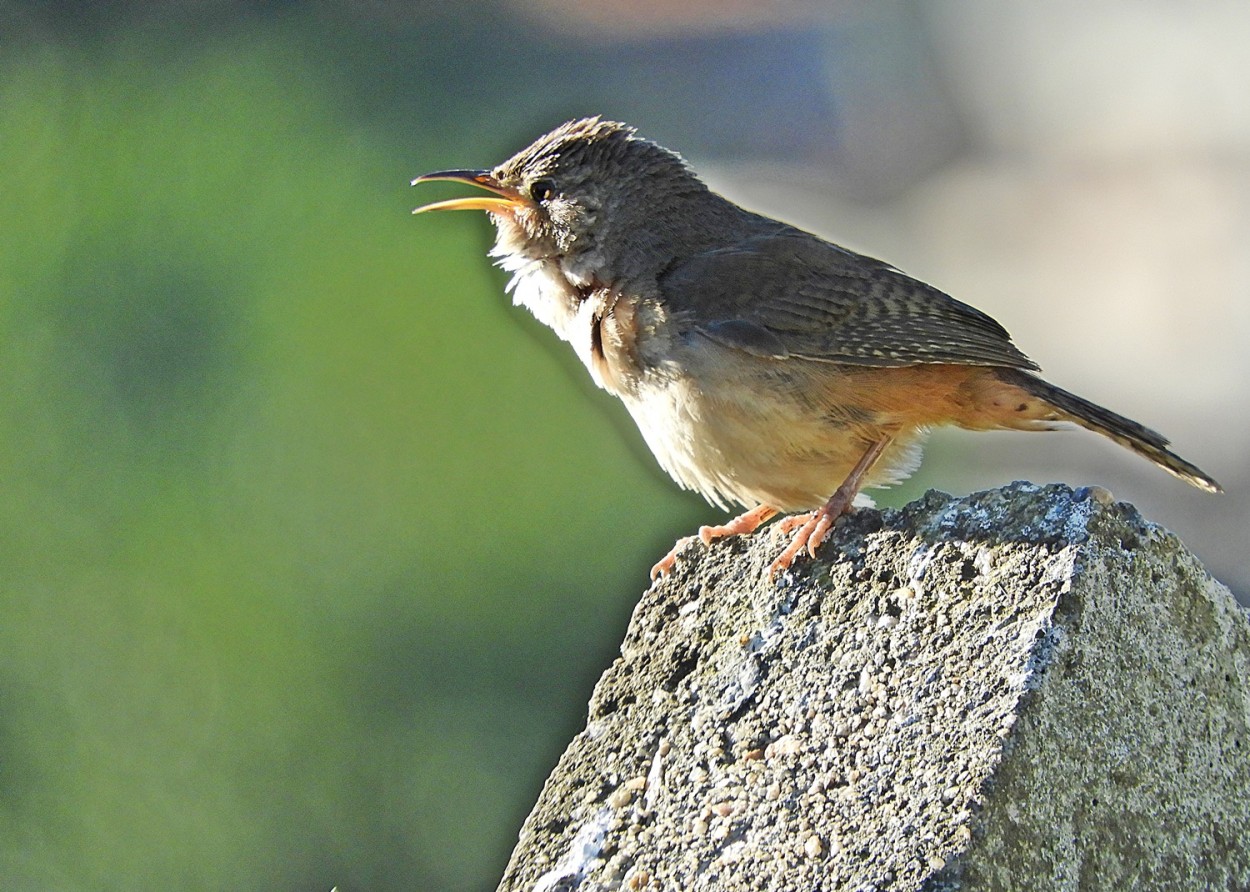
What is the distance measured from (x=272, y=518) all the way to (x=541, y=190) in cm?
328

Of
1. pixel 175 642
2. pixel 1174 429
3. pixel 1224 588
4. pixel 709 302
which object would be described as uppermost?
pixel 1174 429

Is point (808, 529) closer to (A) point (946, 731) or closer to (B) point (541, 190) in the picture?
(A) point (946, 731)

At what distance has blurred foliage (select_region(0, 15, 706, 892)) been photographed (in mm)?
6395

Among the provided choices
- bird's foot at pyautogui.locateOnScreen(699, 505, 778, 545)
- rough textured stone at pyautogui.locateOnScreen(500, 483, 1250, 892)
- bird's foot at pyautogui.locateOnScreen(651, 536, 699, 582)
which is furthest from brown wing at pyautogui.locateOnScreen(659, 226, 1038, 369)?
rough textured stone at pyautogui.locateOnScreen(500, 483, 1250, 892)

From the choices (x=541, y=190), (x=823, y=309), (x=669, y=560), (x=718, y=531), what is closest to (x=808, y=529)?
(x=669, y=560)

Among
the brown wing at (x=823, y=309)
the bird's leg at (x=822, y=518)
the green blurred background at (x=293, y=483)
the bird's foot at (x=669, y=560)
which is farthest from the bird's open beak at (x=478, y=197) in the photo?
the bird's foot at (x=669, y=560)

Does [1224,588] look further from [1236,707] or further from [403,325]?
[403,325]

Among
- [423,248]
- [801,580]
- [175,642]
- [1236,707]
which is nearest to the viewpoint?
[1236,707]

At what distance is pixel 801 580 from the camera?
94.4 inches

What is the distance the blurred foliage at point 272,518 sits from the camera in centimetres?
639

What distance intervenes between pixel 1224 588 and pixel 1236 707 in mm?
182

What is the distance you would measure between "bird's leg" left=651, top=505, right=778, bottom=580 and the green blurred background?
61.0 inches

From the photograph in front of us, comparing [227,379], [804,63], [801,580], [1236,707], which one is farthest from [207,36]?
[1236,707]

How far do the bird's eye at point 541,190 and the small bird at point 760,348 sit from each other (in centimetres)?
4
